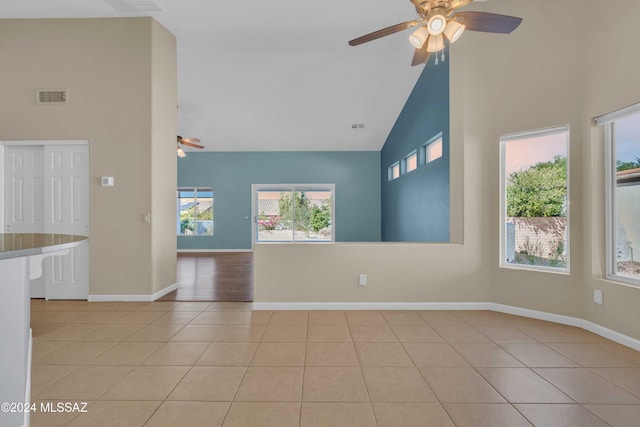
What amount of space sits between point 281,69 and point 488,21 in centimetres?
371

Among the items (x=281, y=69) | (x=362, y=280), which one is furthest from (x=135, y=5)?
(x=362, y=280)

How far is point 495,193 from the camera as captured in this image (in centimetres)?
337

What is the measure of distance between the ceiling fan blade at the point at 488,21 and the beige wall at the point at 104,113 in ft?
11.7

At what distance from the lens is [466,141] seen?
11.3ft

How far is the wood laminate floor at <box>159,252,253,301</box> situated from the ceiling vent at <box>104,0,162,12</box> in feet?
11.7

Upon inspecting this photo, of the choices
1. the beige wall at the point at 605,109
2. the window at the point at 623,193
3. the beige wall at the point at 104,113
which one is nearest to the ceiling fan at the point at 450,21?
the beige wall at the point at 605,109

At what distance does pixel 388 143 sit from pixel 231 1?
531cm

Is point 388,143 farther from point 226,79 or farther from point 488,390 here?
point 488,390

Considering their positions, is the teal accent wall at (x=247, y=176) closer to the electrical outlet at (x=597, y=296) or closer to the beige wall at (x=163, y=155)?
the beige wall at (x=163, y=155)

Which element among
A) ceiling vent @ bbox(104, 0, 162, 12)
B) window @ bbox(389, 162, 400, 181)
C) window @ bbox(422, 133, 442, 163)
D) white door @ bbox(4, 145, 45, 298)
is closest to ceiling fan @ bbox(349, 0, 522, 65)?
window @ bbox(422, 133, 442, 163)

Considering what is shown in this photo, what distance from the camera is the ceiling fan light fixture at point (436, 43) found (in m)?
2.32

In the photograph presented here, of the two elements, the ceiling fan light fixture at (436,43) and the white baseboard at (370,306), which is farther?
the white baseboard at (370,306)

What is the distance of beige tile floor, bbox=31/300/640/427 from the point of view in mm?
1653

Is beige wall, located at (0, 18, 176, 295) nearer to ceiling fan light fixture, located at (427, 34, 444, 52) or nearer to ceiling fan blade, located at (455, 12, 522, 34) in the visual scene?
ceiling fan light fixture, located at (427, 34, 444, 52)
